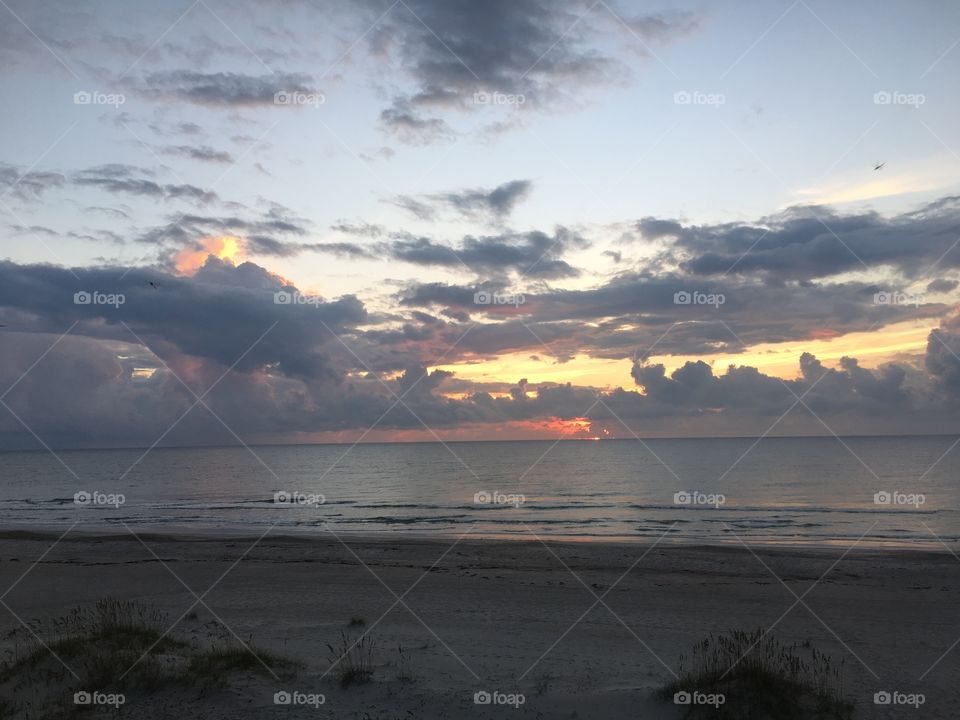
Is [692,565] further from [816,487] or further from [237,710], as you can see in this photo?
[816,487]

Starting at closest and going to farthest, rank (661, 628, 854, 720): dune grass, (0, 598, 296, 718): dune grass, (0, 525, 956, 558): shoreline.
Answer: (661, 628, 854, 720): dune grass, (0, 598, 296, 718): dune grass, (0, 525, 956, 558): shoreline

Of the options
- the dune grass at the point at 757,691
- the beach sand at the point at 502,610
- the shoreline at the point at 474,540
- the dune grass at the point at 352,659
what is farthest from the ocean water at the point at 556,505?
the dune grass at the point at 757,691

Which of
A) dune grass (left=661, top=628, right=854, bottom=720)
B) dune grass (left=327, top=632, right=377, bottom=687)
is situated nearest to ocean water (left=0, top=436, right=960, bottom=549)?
dune grass (left=327, top=632, right=377, bottom=687)

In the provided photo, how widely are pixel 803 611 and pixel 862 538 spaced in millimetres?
19768

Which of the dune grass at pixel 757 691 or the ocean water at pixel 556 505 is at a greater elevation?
the ocean water at pixel 556 505

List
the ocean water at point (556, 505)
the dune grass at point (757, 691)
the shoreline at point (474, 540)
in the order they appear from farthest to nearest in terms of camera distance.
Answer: the ocean water at point (556, 505), the shoreline at point (474, 540), the dune grass at point (757, 691)

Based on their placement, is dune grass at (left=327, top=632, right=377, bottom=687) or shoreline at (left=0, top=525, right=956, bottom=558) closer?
dune grass at (left=327, top=632, right=377, bottom=687)

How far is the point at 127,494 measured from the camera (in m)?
64.9

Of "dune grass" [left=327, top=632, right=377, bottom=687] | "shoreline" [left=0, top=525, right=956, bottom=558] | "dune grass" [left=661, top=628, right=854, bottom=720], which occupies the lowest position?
"dune grass" [left=661, top=628, right=854, bottom=720]

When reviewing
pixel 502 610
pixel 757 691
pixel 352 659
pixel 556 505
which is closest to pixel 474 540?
pixel 502 610

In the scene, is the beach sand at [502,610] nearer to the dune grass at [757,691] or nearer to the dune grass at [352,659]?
the dune grass at [352,659]

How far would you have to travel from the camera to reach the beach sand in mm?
8742

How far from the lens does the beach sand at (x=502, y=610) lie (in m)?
8.74

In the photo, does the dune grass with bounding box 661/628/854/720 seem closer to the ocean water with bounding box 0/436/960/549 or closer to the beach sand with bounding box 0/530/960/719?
the beach sand with bounding box 0/530/960/719
